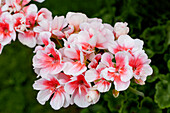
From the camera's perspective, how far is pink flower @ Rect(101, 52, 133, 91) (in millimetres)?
926

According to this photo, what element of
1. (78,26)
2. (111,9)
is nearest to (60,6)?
(111,9)

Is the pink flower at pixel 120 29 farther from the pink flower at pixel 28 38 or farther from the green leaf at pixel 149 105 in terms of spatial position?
the green leaf at pixel 149 105

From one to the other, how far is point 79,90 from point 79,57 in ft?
0.44

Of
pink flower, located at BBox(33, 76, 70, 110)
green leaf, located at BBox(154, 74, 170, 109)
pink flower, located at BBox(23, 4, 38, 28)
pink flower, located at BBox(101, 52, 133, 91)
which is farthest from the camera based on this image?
green leaf, located at BBox(154, 74, 170, 109)

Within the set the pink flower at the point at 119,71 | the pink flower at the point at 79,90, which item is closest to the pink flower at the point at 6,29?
the pink flower at the point at 79,90

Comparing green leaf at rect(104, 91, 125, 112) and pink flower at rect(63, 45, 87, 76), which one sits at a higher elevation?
pink flower at rect(63, 45, 87, 76)

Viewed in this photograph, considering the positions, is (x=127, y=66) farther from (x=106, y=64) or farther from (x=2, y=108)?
(x=2, y=108)

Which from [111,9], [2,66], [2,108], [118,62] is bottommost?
[2,108]

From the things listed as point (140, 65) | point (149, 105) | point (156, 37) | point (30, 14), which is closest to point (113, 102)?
point (149, 105)

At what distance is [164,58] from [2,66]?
5.20 feet

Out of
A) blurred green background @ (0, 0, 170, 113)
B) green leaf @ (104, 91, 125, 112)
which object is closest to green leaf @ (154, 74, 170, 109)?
blurred green background @ (0, 0, 170, 113)

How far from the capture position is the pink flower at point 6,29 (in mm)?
1114

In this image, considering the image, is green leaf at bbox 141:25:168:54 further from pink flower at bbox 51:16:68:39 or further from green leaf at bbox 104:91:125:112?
pink flower at bbox 51:16:68:39

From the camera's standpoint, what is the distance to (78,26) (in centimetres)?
111
